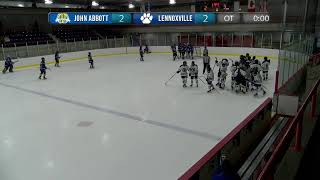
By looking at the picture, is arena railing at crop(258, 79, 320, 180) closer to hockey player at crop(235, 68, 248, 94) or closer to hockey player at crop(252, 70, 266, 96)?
hockey player at crop(252, 70, 266, 96)

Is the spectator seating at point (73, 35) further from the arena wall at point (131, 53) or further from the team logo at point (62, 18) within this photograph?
the team logo at point (62, 18)

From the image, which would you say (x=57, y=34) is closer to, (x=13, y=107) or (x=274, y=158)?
(x=13, y=107)

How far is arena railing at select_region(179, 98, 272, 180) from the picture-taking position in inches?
135

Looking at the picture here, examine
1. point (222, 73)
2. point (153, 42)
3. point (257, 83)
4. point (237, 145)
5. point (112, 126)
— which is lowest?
point (112, 126)

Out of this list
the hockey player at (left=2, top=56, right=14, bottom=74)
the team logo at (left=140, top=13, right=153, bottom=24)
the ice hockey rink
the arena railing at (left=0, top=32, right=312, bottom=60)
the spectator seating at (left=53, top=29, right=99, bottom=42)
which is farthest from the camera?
the spectator seating at (left=53, top=29, right=99, bottom=42)

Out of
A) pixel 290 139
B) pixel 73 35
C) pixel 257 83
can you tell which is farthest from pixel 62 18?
pixel 290 139

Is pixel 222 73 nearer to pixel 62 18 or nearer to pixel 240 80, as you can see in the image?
pixel 240 80

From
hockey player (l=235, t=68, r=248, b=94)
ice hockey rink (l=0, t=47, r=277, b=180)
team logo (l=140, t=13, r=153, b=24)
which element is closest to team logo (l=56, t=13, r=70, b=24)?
team logo (l=140, t=13, r=153, b=24)

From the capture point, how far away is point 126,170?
15.1ft

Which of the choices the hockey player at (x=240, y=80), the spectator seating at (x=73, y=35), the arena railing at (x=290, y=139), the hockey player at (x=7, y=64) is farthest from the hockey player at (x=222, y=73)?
the spectator seating at (x=73, y=35)
